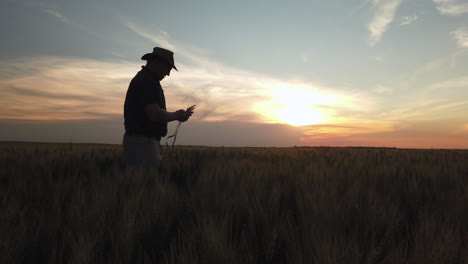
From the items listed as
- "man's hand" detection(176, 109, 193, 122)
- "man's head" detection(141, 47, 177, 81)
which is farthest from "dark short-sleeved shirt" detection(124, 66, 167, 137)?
"man's hand" detection(176, 109, 193, 122)

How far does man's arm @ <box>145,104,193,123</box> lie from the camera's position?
428cm

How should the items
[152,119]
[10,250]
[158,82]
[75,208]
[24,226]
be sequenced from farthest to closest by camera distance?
[158,82]
[152,119]
[75,208]
[24,226]
[10,250]

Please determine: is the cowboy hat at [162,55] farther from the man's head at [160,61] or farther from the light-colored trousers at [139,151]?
the light-colored trousers at [139,151]

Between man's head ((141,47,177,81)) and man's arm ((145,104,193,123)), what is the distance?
74cm

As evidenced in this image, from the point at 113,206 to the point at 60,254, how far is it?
53 centimetres

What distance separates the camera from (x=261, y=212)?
166 cm

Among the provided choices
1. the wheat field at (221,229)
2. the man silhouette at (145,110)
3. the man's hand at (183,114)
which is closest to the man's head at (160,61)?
the man silhouette at (145,110)

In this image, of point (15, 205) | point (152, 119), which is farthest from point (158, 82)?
point (15, 205)

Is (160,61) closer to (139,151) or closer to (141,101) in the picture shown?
(141,101)

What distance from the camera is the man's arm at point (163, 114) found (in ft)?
14.0

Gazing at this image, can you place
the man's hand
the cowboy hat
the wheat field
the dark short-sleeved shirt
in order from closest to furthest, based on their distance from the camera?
the wheat field, the man's hand, the dark short-sleeved shirt, the cowboy hat

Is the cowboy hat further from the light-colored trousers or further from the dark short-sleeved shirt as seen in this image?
the light-colored trousers

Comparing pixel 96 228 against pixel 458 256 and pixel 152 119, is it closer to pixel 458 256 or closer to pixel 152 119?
pixel 458 256

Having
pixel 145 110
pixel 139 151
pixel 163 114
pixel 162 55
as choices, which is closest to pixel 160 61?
pixel 162 55
